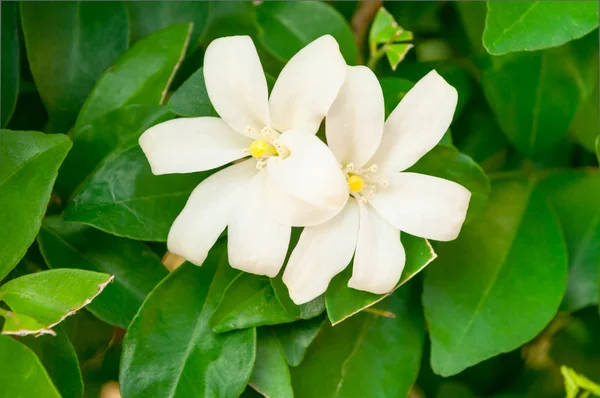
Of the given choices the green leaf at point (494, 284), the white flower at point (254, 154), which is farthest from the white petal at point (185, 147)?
the green leaf at point (494, 284)

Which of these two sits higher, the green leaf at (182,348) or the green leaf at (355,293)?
the green leaf at (355,293)

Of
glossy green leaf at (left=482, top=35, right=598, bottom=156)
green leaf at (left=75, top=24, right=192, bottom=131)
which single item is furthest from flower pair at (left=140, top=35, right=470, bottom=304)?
glossy green leaf at (left=482, top=35, right=598, bottom=156)

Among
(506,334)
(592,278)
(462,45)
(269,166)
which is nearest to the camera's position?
(269,166)

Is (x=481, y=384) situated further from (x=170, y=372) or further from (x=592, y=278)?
(x=170, y=372)

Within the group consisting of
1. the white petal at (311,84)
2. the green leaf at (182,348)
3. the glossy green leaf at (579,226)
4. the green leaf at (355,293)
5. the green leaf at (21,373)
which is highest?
the white petal at (311,84)

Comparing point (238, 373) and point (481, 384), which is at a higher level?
point (238, 373)

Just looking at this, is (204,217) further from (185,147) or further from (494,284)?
(494,284)

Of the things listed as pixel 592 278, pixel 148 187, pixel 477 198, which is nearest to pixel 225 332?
pixel 148 187

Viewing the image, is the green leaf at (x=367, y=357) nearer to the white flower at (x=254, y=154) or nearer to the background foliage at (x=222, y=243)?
the background foliage at (x=222, y=243)
